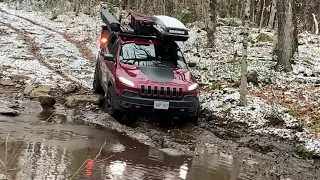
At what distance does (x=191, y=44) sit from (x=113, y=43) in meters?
11.6

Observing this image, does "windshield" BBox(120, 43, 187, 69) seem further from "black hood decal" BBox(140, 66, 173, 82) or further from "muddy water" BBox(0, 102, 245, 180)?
"muddy water" BBox(0, 102, 245, 180)

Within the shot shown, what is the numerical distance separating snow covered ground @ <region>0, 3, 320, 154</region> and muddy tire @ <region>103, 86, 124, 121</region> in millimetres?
2530

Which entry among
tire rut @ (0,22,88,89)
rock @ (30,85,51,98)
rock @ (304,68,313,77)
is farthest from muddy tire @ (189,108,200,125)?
rock @ (304,68,313,77)

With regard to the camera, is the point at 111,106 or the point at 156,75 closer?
the point at 156,75

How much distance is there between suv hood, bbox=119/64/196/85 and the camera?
10023 millimetres

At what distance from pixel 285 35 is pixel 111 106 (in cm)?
735

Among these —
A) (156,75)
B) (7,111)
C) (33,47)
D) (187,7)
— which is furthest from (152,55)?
(187,7)

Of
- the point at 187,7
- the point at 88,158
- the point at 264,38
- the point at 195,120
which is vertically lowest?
the point at 195,120

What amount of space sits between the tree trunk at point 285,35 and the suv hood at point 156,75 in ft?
18.6

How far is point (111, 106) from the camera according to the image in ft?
34.2

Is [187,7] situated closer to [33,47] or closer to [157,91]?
[33,47]

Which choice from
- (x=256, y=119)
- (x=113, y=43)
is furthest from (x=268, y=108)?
(x=113, y=43)

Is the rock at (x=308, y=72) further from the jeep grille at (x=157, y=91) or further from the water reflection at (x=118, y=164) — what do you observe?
the water reflection at (x=118, y=164)

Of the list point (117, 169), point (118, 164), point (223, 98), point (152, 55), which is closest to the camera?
point (117, 169)
